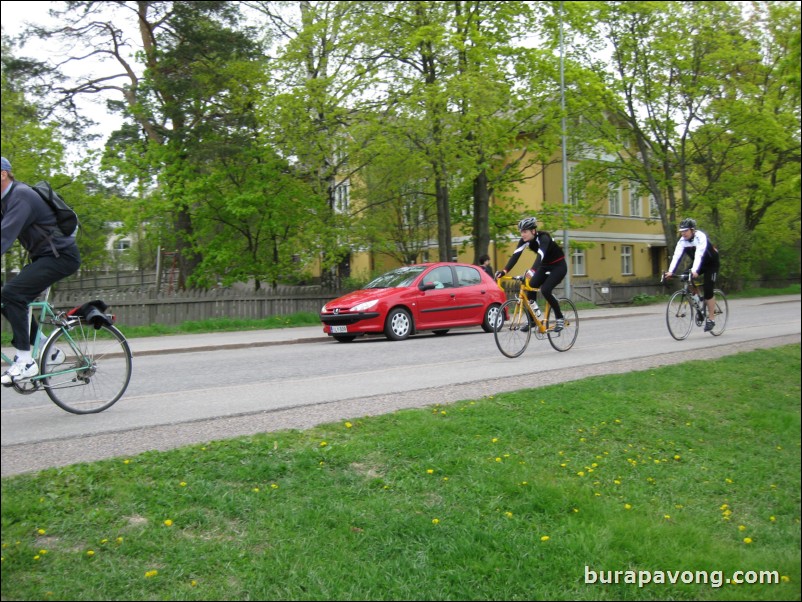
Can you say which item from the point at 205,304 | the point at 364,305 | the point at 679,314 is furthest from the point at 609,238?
the point at 679,314

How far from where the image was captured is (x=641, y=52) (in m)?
36.6

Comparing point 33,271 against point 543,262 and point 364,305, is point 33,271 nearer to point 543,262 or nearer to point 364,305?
point 543,262

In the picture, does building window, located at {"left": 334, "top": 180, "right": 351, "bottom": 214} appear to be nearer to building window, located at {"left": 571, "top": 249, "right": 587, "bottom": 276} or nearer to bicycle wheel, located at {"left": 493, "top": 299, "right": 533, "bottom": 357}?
bicycle wheel, located at {"left": 493, "top": 299, "right": 533, "bottom": 357}

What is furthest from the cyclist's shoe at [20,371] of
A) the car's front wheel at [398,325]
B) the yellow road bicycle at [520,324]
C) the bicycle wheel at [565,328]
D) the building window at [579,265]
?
the building window at [579,265]

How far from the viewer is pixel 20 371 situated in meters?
5.48

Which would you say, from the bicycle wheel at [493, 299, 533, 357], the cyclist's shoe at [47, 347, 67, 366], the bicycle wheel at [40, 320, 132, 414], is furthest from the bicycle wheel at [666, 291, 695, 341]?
the cyclist's shoe at [47, 347, 67, 366]

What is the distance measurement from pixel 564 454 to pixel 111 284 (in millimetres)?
16612

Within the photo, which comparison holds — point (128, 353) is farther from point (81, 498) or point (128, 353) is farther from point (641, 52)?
point (641, 52)

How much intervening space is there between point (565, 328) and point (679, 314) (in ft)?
9.42

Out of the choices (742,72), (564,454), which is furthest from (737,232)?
(564,454)

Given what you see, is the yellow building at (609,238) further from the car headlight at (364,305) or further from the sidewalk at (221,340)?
the car headlight at (364,305)

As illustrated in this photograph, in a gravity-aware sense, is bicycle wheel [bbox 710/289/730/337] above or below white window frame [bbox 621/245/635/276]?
below

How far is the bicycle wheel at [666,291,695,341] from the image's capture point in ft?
46.5

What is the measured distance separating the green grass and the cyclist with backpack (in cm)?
113
